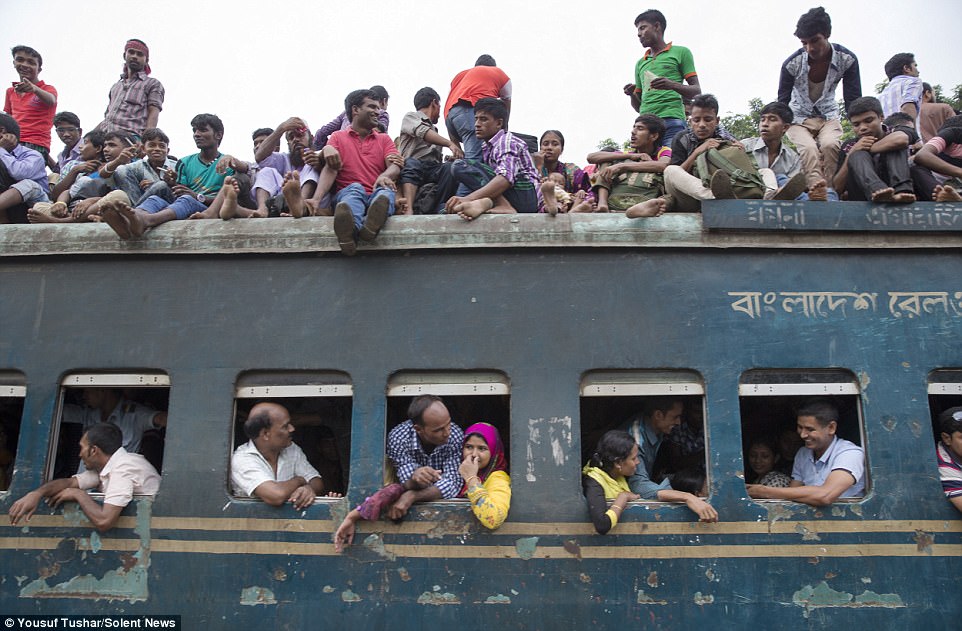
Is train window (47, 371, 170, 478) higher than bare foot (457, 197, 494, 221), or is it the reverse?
bare foot (457, 197, 494, 221)

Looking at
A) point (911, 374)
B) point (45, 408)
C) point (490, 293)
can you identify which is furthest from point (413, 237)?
point (911, 374)

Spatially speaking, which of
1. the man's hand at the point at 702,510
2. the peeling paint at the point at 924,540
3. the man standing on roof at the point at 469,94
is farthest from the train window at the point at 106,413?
the peeling paint at the point at 924,540

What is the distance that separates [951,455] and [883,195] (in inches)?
63.8

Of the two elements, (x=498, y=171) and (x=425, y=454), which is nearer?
(x=425, y=454)

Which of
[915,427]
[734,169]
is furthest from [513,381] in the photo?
[915,427]

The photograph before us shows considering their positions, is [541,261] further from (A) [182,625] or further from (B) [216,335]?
(A) [182,625]

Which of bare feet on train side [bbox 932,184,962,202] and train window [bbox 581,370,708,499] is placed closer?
train window [bbox 581,370,708,499]

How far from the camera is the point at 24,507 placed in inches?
185

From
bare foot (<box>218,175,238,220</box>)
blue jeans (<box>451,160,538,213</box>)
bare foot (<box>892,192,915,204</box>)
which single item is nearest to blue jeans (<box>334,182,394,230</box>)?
blue jeans (<box>451,160,538,213</box>)

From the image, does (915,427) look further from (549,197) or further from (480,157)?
(480,157)

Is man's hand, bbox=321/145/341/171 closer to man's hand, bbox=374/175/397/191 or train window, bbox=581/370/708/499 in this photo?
man's hand, bbox=374/175/397/191

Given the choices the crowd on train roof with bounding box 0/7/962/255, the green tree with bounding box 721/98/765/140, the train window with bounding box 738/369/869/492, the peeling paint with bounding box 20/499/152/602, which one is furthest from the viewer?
the green tree with bounding box 721/98/765/140

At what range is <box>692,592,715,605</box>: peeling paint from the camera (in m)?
4.47

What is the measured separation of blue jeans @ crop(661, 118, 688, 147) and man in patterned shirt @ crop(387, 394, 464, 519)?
10.5 ft
